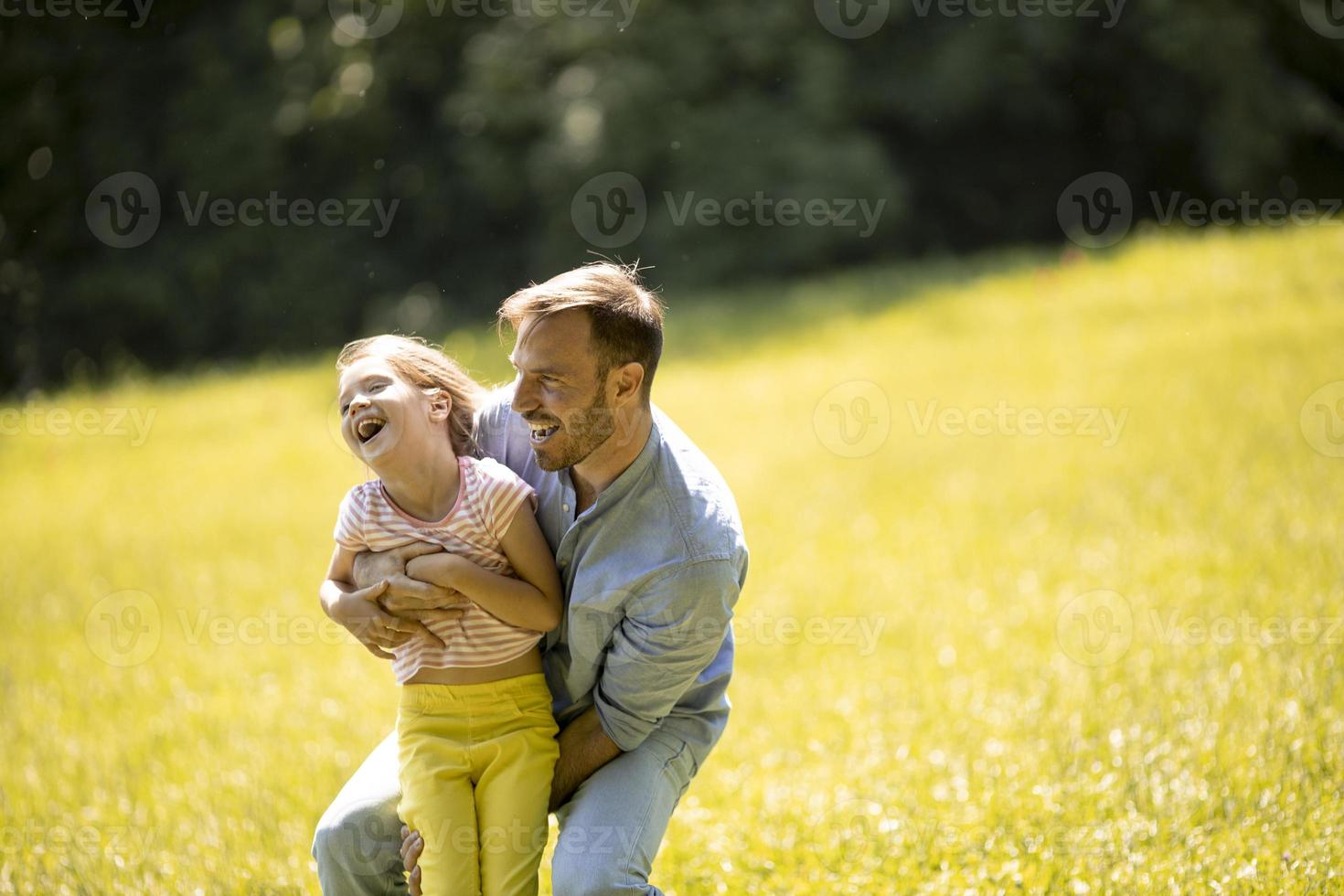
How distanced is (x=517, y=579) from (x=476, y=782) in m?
0.53

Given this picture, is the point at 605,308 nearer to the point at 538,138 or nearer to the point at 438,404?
the point at 438,404

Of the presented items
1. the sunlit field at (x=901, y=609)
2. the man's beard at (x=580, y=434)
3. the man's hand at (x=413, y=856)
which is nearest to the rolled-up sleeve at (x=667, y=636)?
the man's beard at (x=580, y=434)

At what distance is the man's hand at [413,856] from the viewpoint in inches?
121

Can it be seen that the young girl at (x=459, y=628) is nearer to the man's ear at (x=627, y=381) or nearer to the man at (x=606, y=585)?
the man at (x=606, y=585)

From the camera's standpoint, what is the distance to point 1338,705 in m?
4.91

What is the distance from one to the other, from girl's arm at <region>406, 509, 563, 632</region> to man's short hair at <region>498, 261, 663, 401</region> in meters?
0.49

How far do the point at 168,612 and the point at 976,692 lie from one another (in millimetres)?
4931

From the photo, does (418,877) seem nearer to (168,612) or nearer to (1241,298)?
(168,612)

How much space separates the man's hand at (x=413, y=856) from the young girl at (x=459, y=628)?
0.11 feet

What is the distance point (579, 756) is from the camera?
128 inches

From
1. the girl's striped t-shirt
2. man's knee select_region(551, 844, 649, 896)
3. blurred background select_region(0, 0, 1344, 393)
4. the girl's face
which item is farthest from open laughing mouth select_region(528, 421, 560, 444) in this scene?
blurred background select_region(0, 0, 1344, 393)

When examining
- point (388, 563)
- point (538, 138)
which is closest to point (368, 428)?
point (388, 563)

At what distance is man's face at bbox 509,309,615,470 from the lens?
3055mm

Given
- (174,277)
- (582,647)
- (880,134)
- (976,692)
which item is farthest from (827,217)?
(582,647)
